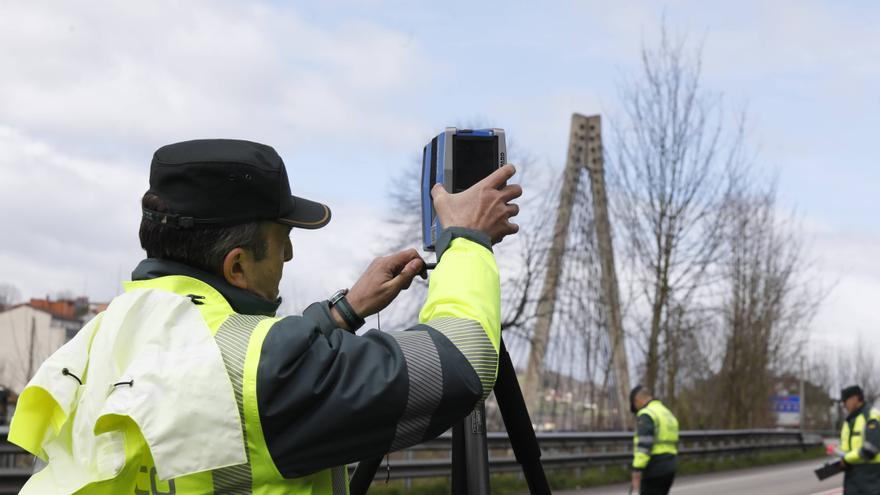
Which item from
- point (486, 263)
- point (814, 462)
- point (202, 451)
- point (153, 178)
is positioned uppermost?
point (153, 178)

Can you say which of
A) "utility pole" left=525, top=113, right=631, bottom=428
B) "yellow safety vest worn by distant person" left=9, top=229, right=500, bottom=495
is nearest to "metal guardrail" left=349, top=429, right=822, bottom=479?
"utility pole" left=525, top=113, right=631, bottom=428

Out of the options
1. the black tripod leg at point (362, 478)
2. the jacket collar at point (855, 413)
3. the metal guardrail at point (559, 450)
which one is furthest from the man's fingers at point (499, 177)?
the jacket collar at point (855, 413)

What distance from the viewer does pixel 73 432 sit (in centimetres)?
202

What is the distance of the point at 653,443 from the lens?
12.2m

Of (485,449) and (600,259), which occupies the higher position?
(600,259)

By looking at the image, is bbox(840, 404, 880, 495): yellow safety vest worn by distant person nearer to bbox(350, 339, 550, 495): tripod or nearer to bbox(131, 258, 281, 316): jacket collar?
bbox(350, 339, 550, 495): tripod

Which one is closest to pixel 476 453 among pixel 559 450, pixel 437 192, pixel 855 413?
pixel 437 192

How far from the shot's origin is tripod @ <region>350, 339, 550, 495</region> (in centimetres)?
265

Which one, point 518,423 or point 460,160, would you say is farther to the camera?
point 518,423

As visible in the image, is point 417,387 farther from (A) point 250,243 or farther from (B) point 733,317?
(B) point 733,317

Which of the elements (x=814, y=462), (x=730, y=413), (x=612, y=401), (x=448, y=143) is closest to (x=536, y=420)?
(x=612, y=401)

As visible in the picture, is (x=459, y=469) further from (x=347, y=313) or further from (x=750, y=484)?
(x=750, y=484)

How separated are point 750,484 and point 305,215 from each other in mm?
20711

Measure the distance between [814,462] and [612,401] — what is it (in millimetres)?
8886
